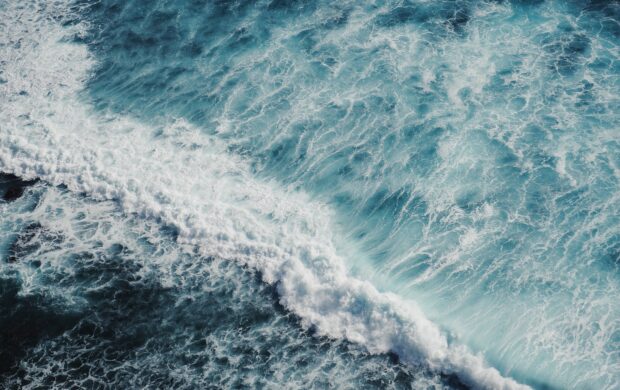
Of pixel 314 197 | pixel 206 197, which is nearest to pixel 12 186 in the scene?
pixel 206 197

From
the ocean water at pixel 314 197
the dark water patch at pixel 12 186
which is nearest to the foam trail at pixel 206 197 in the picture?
the ocean water at pixel 314 197

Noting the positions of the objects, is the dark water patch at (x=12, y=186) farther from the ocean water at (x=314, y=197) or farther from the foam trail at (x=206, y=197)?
the foam trail at (x=206, y=197)

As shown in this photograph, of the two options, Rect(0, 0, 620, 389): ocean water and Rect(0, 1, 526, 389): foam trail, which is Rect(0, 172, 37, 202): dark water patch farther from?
Rect(0, 1, 526, 389): foam trail

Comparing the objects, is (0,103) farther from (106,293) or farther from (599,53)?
(599,53)

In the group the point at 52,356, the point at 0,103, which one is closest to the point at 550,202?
the point at 52,356

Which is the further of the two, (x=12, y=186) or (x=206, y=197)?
(x=12, y=186)

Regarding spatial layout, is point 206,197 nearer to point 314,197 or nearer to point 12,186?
point 314,197

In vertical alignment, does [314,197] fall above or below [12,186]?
below
